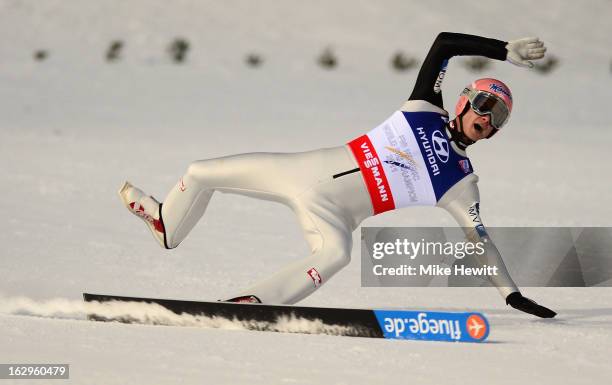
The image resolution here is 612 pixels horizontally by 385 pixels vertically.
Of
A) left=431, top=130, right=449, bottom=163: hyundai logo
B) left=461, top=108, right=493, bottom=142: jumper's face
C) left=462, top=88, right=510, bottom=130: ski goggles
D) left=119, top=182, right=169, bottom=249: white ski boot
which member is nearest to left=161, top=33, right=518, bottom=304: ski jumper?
left=431, top=130, right=449, bottom=163: hyundai logo

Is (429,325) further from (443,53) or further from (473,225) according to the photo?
(443,53)

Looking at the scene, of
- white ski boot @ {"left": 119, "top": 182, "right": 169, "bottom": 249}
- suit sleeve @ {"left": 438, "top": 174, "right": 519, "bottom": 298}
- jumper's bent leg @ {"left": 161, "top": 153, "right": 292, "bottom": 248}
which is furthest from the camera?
white ski boot @ {"left": 119, "top": 182, "right": 169, "bottom": 249}

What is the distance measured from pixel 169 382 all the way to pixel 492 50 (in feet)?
10.6

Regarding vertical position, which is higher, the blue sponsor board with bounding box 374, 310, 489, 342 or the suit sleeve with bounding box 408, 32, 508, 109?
the suit sleeve with bounding box 408, 32, 508, 109

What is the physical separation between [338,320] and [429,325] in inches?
22.6

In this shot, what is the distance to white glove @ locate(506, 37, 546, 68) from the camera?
7402mm

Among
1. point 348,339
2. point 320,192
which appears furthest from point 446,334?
point 320,192

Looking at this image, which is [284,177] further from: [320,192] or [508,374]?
[508,374]

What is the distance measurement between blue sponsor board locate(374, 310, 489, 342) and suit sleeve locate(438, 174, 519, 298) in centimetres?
71

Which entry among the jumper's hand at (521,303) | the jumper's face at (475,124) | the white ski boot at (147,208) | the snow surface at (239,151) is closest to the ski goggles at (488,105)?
the jumper's face at (475,124)

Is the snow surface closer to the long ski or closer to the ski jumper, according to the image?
the long ski

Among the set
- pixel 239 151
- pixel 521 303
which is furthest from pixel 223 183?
pixel 239 151

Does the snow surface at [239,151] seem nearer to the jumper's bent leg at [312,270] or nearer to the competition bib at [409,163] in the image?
the jumper's bent leg at [312,270]

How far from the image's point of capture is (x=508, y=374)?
20.3ft
